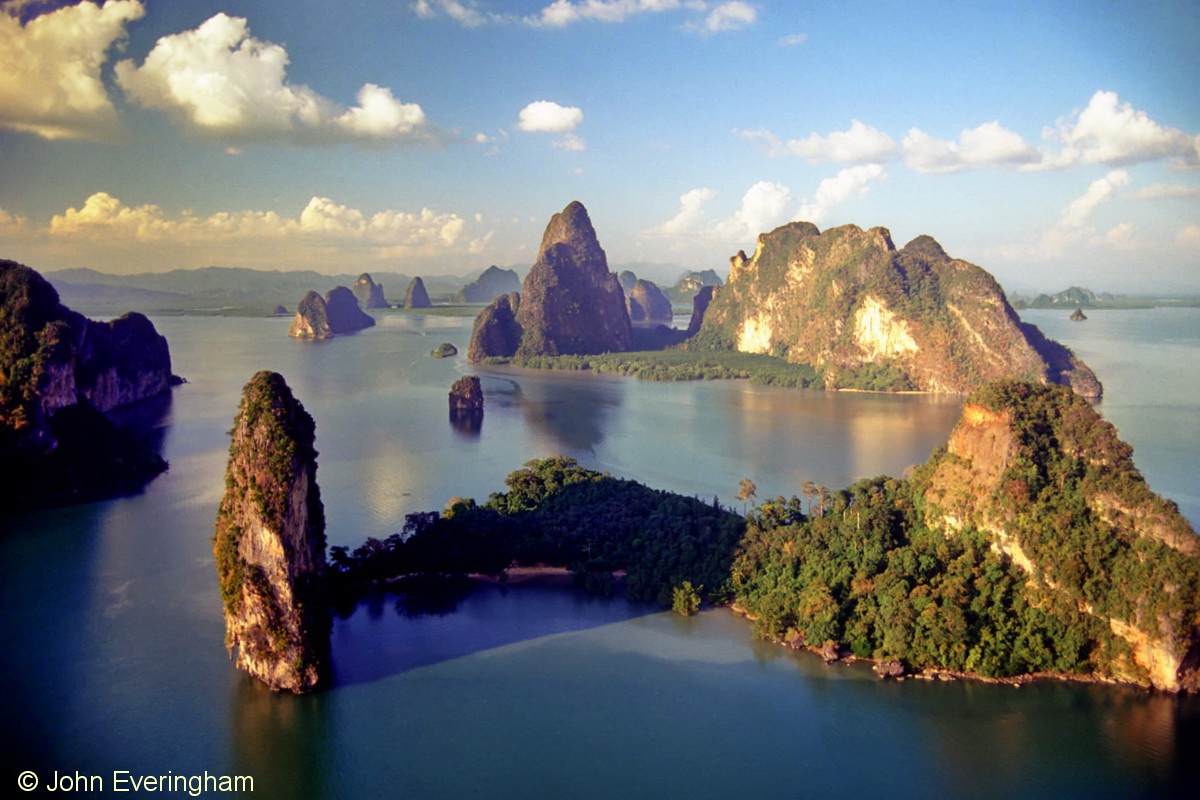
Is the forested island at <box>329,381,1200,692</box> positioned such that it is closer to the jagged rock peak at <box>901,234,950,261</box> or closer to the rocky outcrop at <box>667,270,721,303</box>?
the jagged rock peak at <box>901,234,950,261</box>

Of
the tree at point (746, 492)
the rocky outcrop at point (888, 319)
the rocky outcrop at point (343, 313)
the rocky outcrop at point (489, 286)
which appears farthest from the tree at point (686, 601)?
the rocky outcrop at point (489, 286)

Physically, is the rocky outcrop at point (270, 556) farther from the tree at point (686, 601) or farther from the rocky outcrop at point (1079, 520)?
the rocky outcrop at point (1079, 520)

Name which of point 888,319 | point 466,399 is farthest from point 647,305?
point 466,399

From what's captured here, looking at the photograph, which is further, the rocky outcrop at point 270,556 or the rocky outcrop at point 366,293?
the rocky outcrop at point 366,293

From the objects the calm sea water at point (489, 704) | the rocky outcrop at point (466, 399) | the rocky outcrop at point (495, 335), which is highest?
the rocky outcrop at point (495, 335)

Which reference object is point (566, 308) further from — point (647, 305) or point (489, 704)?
point (489, 704)

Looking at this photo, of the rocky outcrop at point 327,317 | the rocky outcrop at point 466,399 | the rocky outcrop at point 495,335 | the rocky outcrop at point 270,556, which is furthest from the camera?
the rocky outcrop at point 327,317

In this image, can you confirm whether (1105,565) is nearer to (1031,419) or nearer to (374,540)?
(1031,419)
